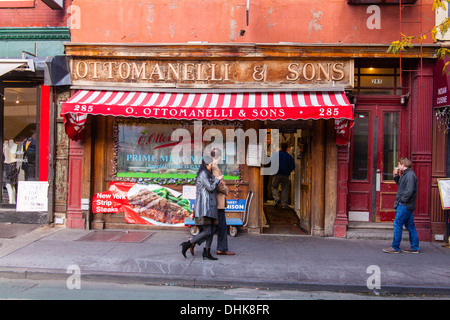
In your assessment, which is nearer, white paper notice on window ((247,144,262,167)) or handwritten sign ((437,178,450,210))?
handwritten sign ((437,178,450,210))

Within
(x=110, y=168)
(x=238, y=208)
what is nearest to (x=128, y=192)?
(x=110, y=168)

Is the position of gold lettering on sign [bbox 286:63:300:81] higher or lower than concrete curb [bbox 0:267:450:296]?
higher

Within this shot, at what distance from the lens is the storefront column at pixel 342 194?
8688 millimetres

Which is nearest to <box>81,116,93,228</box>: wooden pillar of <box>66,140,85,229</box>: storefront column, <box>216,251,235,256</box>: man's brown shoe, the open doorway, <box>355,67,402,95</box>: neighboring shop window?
<box>66,140,85,229</box>: storefront column

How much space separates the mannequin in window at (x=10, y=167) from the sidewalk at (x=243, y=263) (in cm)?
178

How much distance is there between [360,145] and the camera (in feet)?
29.9

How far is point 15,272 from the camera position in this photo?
19.6ft

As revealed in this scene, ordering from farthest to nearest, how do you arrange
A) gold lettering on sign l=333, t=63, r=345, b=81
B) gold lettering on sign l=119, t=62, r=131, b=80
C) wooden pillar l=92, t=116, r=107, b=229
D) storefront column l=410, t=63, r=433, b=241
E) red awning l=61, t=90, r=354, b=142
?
wooden pillar l=92, t=116, r=107, b=229, gold lettering on sign l=119, t=62, r=131, b=80, gold lettering on sign l=333, t=63, r=345, b=81, storefront column l=410, t=63, r=433, b=241, red awning l=61, t=90, r=354, b=142

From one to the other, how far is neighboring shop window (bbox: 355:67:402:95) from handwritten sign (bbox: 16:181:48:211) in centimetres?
832

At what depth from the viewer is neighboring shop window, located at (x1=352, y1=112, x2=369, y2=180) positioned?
9094 mm

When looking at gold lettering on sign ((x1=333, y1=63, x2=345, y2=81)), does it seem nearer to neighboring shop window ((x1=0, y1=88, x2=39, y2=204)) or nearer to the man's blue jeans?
the man's blue jeans

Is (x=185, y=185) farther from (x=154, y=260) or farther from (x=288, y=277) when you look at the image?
(x=288, y=277)

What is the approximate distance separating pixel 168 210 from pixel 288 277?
4.08 metres

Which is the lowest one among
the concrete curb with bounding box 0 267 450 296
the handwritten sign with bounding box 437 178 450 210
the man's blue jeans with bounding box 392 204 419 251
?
the concrete curb with bounding box 0 267 450 296
